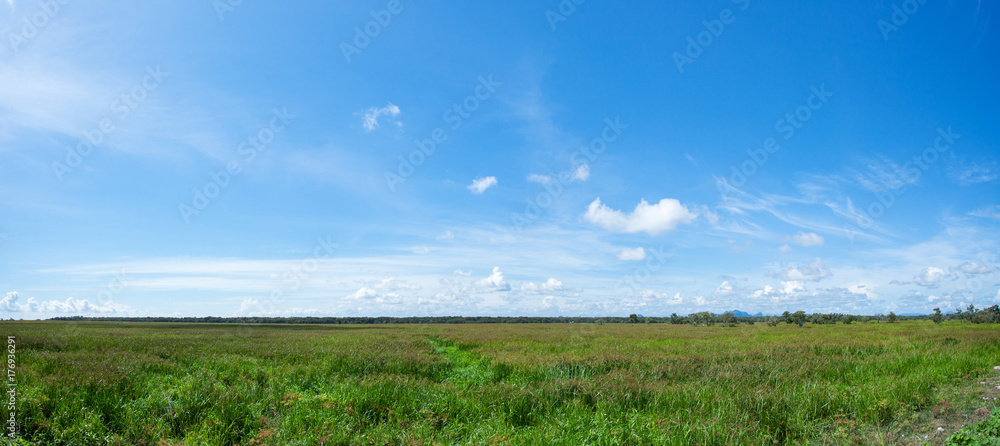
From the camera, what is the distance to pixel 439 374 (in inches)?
484

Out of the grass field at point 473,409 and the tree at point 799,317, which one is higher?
the grass field at point 473,409

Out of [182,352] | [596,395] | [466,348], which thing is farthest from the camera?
[466,348]

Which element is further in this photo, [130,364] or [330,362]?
[330,362]

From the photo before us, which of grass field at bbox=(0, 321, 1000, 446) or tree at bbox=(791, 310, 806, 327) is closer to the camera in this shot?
grass field at bbox=(0, 321, 1000, 446)

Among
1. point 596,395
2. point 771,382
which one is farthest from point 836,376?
point 596,395

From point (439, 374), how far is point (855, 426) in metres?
9.38

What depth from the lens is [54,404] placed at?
21.4 ft

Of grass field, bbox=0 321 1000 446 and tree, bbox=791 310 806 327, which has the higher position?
grass field, bbox=0 321 1000 446

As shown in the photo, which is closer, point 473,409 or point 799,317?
point 473,409

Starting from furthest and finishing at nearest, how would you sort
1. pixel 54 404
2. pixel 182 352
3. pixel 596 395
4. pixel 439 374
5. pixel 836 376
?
pixel 182 352, pixel 439 374, pixel 836 376, pixel 596 395, pixel 54 404

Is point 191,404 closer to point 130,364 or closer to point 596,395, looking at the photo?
point 130,364

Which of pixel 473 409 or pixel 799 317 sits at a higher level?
pixel 473 409

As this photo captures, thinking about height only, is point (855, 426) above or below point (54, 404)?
below

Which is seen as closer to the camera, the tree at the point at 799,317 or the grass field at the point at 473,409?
the grass field at the point at 473,409
